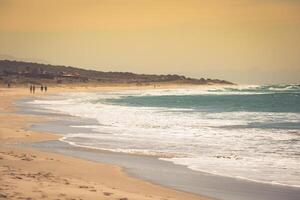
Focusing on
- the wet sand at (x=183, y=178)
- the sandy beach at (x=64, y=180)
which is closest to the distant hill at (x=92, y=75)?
the wet sand at (x=183, y=178)

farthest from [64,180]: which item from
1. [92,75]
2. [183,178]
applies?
[92,75]

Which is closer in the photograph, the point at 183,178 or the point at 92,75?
the point at 183,178

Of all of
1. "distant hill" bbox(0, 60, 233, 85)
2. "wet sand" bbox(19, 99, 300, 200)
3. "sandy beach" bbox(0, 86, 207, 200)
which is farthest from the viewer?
"distant hill" bbox(0, 60, 233, 85)

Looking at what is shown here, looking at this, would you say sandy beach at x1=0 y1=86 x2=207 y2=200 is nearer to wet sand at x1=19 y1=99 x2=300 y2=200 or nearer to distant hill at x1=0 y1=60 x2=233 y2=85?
wet sand at x1=19 y1=99 x2=300 y2=200

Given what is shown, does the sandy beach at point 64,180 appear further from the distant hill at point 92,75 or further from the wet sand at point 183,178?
the distant hill at point 92,75

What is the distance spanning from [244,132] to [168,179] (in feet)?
35.0

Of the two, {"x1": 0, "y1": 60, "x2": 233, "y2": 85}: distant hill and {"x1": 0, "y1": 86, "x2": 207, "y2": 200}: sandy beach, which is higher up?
{"x1": 0, "y1": 60, "x2": 233, "y2": 85}: distant hill

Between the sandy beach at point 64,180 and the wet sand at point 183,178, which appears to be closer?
the sandy beach at point 64,180

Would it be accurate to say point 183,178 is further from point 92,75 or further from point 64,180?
point 92,75

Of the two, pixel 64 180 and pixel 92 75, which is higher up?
pixel 92 75

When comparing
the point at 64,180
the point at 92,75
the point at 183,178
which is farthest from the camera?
the point at 92,75

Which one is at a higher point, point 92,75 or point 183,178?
point 92,75

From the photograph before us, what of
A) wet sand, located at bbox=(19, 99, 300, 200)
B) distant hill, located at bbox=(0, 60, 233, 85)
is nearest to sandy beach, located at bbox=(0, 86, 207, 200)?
wet sand, located at bbox=(19, 99, 300, 200)

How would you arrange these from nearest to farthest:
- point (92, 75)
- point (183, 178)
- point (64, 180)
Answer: point (64, 180) → point (183, 178) → point (92, 75)
